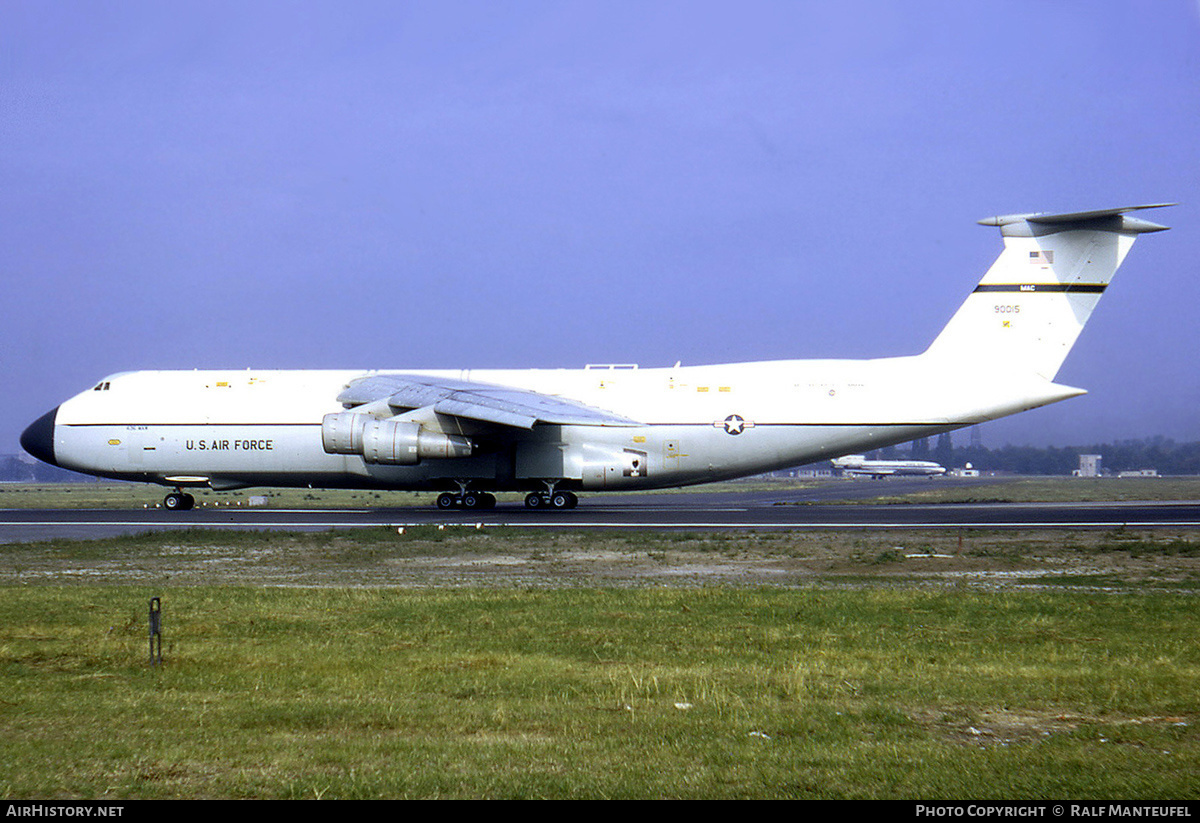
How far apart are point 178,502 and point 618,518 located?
1611cm

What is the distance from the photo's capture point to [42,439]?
117ft

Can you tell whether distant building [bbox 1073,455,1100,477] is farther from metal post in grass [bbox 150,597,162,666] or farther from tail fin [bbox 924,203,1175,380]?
metal post in grass [bbox 150,597,162,666]

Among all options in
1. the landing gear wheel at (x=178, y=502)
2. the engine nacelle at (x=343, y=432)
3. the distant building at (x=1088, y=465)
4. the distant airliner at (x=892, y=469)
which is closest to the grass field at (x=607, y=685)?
the engine nacelle at (x=343, y=432)

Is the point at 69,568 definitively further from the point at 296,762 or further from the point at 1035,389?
the point at 1035,389

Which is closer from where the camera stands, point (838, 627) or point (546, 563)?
point (838, 627)

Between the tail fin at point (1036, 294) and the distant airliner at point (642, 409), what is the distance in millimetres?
41

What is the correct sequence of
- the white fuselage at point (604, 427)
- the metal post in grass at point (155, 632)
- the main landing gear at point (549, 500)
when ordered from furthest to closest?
the main landing gear at point (549, 500) < the white fuselage at point (604, 427) < the metal post in grass at point (155, 632)

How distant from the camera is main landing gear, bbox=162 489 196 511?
116 ft

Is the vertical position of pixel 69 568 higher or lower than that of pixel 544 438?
lower

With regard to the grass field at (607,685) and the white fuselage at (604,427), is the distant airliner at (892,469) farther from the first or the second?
the grass field at (607,685)

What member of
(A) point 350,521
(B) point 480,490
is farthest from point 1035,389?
(A) point 350,521

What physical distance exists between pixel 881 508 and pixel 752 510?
3.96 m

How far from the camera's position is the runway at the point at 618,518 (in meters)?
26.1

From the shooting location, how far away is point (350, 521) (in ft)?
97.6
